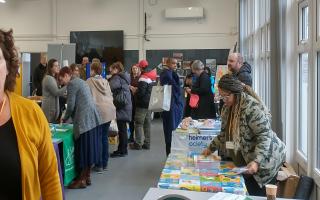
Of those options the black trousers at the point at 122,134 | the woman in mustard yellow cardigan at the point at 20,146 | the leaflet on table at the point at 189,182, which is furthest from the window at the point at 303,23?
the black trousers at the point at 122,134

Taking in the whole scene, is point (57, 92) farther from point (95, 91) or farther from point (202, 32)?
point (202, 32)

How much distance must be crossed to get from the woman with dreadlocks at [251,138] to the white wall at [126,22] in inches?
313

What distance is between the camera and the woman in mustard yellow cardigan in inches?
50.1

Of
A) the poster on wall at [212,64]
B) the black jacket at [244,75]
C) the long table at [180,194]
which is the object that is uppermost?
the poster on wall at [212,64]

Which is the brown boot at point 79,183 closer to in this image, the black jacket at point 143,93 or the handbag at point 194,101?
the handbag at point 194,101

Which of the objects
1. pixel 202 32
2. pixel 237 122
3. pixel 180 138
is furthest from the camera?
pixel 202 32

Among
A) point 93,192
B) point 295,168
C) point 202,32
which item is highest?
point 202,32

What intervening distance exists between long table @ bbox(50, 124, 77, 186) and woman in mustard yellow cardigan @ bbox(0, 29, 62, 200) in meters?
2.48

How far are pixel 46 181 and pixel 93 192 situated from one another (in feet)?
8.87

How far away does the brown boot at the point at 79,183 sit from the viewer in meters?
4.12

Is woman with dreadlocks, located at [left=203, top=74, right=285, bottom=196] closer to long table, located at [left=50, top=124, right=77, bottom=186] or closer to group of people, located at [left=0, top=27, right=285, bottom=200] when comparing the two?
group of people, located at [left=0, top=27, right=285, bottom=200]

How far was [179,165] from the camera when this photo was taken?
242cm

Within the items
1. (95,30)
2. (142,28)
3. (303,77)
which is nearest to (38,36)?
(95,30)

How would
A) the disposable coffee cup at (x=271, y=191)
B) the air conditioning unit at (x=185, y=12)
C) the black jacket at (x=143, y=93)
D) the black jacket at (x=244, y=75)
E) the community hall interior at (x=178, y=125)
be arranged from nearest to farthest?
the community hall interior at (x=178, y=125), the disposable coffee cup at (x=271, y=191), the black jacket at (x=244, y=75), the black jacket at (x=143, y=93), the air conditioning unit at (x=185, y=12)
